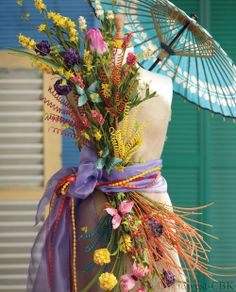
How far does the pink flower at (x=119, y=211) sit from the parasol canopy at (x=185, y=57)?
70cm

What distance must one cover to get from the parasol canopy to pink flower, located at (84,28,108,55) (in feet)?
1.79

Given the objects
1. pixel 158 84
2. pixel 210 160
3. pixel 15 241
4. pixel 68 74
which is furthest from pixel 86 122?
pixel 210 160

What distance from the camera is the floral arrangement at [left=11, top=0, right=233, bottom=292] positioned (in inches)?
85.4

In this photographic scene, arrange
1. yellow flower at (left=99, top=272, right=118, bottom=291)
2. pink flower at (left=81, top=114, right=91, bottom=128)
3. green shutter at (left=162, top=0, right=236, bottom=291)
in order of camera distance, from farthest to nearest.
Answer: green shutter at (left=162, top=0, right=236, bottom=291) < pink flower at (left=81, top=114, right=91, bottom=128) < yellow flower at (left=99, top=272, right=118, bottom=291)

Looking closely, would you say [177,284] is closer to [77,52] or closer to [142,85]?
[142,85]

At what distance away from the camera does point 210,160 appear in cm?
426

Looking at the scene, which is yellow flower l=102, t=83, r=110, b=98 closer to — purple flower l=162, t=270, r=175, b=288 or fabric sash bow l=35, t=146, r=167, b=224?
fabric sash bow l=35, t=146, r=167, b=224

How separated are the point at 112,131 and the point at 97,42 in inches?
10.6

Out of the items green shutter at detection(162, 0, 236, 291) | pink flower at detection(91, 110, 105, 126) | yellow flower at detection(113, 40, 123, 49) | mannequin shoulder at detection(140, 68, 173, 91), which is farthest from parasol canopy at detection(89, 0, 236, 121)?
green shutter at detection(162, 0, 236, 291)

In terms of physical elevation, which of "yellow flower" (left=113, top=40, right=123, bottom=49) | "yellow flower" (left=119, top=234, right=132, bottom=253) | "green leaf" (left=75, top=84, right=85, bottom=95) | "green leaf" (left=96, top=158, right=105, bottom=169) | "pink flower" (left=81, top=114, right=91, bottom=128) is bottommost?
"yellow flower" (left=119, top=234, right=132, bottom=253)

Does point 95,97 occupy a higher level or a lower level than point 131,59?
lower

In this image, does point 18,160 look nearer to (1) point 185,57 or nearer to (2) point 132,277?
(1) point 185,57

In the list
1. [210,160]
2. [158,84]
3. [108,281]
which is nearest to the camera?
[108,281]

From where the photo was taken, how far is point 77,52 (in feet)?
7.22
